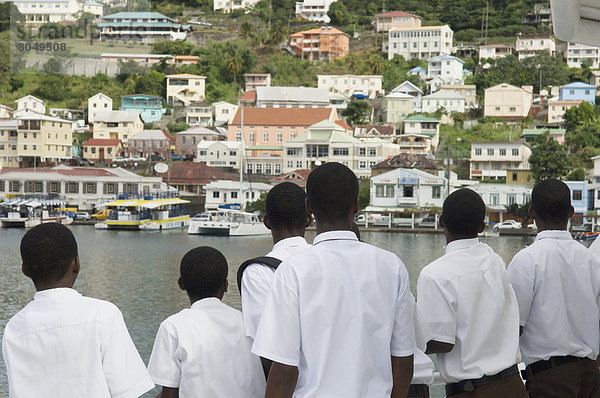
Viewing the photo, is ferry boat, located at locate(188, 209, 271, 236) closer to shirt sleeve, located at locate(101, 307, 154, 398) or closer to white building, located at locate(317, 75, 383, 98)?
white building, located at locate(317, 75, 383, 98)

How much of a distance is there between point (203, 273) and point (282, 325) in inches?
29.0

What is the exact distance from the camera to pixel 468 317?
3.45 m

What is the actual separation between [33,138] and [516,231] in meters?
39.6

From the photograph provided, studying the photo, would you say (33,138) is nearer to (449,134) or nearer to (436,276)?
(449,134)

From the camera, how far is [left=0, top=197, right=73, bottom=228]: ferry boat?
170ft

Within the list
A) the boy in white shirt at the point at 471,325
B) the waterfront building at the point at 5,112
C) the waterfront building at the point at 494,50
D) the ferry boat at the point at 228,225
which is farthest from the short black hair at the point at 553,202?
the waterfront building at the point at 494,50

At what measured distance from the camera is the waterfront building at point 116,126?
75.9m

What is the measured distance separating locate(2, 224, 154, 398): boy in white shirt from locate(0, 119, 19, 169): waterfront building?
67.8m

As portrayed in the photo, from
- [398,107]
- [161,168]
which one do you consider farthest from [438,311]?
[398,107]

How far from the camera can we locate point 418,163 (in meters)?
56.6

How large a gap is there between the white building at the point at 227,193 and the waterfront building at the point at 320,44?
4467 centimetres

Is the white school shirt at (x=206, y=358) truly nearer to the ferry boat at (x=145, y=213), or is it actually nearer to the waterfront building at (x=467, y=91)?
the ferry boat at (x=145, y=213)

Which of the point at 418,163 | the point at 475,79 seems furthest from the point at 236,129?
the point at 475,79

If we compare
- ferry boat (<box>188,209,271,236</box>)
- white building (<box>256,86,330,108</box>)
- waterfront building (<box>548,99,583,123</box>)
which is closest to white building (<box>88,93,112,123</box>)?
white building (<box>256,86,330,108</box>)
